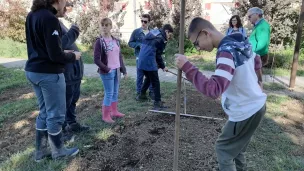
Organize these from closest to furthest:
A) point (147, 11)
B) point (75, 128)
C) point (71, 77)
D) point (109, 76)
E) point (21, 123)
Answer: point (71, 77)
point (75, 128)
point (109, 76)
point (21, 123)
point (147, 11)

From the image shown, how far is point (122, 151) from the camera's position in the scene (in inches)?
134

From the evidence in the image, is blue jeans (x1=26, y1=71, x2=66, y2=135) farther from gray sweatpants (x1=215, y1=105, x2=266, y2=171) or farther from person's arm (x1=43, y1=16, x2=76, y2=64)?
gray sweatpants (x1=215, y1=105, x2=266, y2=171)

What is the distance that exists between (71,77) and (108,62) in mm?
789

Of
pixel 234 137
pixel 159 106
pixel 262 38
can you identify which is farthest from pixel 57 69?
pixel 262 38

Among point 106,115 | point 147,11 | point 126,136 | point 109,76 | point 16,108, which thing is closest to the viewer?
point 126,136

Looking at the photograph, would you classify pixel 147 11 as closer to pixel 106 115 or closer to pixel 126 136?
pixel 106 115

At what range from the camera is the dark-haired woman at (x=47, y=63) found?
2.61 m

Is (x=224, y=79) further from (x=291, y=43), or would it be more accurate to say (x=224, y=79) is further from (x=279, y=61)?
(x=291, y=43)

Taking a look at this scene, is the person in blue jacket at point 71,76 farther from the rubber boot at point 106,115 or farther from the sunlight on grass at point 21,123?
the sunlight on grass at point 21,123

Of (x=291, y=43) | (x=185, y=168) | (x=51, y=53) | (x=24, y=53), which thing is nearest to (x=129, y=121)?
(x=185, y=168)

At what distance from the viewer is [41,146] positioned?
3170 millimetres

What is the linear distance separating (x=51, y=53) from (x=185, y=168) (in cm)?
186

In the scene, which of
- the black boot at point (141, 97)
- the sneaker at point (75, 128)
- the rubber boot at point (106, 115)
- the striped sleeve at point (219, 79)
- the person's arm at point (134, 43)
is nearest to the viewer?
the striped sleeve at point (219, 79)

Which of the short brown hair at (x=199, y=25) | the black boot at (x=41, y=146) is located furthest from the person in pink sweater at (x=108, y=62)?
the short brown hair at (x=199, y=25)
